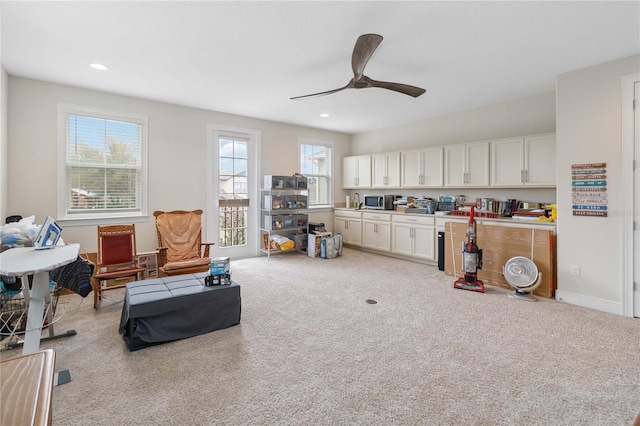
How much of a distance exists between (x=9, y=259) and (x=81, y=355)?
0.88 meters

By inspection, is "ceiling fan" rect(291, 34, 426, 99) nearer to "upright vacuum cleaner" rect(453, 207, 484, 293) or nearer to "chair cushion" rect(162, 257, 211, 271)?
"upright vacuum cleaner" rect(453, 207, 484, 293)

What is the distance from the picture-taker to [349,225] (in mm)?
6824

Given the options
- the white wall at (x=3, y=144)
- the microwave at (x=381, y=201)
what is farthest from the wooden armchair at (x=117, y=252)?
the microwave at (x=381, y=201)

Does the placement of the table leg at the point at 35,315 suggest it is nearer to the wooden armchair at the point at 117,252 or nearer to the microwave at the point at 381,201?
the wooden armchair at the point at 117,252

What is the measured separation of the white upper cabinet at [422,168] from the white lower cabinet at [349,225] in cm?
122

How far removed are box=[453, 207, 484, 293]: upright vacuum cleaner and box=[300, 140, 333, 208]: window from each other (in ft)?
11.7

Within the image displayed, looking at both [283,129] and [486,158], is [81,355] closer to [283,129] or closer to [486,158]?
[283,129]

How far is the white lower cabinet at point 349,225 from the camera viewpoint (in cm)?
661

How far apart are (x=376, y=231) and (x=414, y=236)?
87cm

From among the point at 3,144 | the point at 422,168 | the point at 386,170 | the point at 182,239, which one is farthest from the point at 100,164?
the point at 422,168

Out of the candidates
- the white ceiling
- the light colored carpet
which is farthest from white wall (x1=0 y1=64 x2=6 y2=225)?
the light colored carpet

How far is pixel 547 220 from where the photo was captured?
4004 mm

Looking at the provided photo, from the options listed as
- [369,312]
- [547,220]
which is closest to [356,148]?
[547,220]

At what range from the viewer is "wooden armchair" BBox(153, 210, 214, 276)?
160 inches
